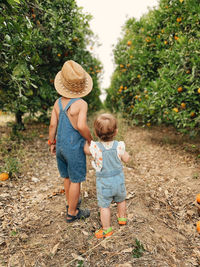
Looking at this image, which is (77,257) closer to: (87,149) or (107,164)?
(107,164)

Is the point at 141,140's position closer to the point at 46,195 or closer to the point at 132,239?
the point at 46,195

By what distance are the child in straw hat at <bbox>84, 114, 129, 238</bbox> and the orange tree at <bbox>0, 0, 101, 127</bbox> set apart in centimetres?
115

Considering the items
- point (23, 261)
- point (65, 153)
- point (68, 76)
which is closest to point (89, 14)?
point (68, 76)

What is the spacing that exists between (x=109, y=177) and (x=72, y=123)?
635mm

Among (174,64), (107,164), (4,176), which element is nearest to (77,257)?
(107,164)

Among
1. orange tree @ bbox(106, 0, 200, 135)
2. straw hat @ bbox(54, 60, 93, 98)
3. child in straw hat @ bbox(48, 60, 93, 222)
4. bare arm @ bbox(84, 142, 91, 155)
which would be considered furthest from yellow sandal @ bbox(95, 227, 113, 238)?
orange tree @ bbox(106, 0, 200, 135)

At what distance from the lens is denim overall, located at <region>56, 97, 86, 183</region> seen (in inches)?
79.4

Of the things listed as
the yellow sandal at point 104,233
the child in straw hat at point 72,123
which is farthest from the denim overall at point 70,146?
the yellow sandal at point 104,233

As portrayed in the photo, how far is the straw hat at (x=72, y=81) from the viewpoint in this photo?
1.94 metres

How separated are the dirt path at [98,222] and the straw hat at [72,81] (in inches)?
55.4

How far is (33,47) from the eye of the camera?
3.00 metres

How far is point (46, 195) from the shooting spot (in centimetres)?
289

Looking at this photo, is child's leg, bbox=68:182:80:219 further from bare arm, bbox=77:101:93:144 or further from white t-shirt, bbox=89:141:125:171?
bare arm, bbox=77:101:93:144

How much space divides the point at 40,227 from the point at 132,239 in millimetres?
1006
